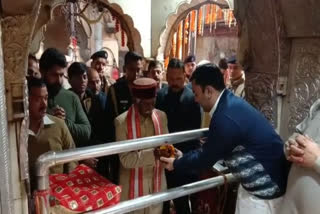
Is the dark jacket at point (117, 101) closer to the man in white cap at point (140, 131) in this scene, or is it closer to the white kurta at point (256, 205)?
the man in white cap at point (140, 131)

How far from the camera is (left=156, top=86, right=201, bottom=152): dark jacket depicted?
2.71 metres

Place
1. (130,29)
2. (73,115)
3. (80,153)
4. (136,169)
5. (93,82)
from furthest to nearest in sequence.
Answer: (130,29) < (93,82) < (73,115) < (136,169) < (80,153)

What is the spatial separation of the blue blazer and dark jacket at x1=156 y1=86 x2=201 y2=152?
943 mm

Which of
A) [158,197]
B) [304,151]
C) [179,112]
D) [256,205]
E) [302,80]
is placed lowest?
[256,205]

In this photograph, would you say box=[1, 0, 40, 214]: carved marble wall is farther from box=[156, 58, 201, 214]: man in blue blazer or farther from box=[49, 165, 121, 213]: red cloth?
box=[156, 58, 201, 214]: man in blue blazer

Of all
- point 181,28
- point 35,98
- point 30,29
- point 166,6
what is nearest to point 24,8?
point 30,29

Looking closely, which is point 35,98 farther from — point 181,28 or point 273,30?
point 181,28

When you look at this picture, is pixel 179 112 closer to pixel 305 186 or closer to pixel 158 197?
pixel 158 197

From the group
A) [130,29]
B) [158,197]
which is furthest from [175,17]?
[158,197]

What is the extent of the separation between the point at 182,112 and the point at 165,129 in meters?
0.57

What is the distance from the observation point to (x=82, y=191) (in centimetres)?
145

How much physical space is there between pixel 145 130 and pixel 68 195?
78cm

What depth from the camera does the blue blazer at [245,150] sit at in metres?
1.63

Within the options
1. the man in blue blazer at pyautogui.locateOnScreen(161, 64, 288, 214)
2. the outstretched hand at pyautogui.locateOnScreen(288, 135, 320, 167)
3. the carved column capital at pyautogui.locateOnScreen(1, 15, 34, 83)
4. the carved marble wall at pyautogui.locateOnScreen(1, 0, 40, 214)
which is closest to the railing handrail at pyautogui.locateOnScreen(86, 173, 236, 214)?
the man in blue blazer at pyautogui.locateOnScreen(161, 64, 288, 214)
